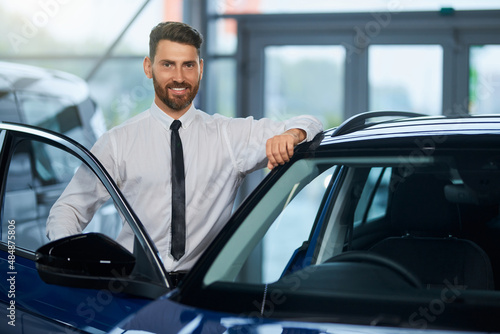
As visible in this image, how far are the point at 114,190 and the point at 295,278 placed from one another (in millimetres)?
514

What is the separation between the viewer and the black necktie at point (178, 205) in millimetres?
2301

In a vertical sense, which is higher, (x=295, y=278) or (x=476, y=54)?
(x=476, y=54)

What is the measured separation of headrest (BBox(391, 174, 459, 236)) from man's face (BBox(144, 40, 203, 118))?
2.62 feet

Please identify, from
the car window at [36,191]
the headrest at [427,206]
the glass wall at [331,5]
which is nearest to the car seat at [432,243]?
the headrest at [427,206]

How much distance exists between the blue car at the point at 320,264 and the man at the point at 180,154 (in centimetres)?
31

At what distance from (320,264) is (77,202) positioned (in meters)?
0.85

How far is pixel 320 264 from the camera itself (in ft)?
6.01

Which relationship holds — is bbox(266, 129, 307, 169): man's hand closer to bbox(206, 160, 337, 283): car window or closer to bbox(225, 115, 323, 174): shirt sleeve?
bbox(206, 160, 337, 283): car window

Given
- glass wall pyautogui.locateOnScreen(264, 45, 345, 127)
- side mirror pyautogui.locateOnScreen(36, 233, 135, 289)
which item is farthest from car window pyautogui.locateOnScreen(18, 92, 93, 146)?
glass wall pyautogui.locateOnScreen(264, 45, 345, 127)

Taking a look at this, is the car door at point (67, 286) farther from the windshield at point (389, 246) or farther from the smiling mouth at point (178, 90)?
the smiling mouth at point (178, 90)

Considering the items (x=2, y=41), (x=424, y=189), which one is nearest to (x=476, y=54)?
(x=2, y=41)

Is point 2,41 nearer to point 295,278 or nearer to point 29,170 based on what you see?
point 29,170

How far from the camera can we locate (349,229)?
7.88 ft

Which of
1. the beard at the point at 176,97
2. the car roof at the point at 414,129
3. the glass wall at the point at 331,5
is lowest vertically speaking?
the car roof at the point at 414,129
